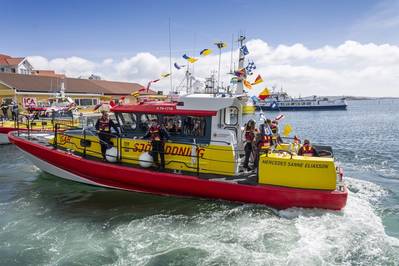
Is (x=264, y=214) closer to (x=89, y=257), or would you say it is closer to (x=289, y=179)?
(x=289, y=179)

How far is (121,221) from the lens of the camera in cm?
789

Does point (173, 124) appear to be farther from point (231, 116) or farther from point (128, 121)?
point (231, 116)

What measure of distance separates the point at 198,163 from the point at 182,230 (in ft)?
6.54

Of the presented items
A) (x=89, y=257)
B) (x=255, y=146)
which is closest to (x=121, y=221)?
(x=89, y=257)

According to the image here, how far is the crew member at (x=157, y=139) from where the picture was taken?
9.06 metres

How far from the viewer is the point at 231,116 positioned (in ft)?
32.3

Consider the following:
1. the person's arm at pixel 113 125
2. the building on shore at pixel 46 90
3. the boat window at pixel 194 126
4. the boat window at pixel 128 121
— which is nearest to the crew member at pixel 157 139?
the boat window at pixel 194 126

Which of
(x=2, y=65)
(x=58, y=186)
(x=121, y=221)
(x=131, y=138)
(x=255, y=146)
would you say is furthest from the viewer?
(x=2, y=65)

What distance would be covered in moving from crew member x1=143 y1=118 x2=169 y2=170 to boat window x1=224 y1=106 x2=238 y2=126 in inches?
69.6

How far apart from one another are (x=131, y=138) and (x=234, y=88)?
341 centimetres

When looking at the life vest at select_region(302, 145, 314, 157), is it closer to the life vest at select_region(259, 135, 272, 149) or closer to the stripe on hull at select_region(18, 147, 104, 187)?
the life vest at select_region(259, 135, 272, 149)

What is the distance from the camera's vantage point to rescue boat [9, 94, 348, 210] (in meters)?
8.03

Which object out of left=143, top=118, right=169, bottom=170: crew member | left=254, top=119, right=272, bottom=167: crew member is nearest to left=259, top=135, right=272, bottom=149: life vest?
left=254, top=119, right=272, bottom=167: crew member

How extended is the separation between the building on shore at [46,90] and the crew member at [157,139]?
1881 centimetres
